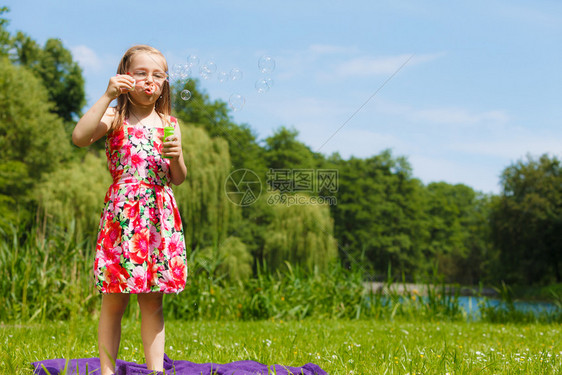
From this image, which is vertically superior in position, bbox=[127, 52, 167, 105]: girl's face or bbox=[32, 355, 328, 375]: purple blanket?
bbox=[127, 52, 167, 105]: girl's face

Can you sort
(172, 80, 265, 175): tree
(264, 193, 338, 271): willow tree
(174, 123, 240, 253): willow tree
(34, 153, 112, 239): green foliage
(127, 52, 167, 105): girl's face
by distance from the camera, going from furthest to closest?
(172, 80, 265, 175): tree → (264, 193, 338, 271): willow tree → (34, 153, 112, 239): green foliage → (174, 123, 240, 253): willow tree → (127, 52, 167, 105): girl's face

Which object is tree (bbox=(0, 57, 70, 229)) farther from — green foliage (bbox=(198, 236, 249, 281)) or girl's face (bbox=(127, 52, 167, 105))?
girl's face (bbox=(127, 52, 167, 105))

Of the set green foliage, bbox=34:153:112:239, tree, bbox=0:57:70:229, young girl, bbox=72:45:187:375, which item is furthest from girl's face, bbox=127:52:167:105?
tree, bbox=0:57:70:229

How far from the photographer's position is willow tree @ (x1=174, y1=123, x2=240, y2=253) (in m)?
15.2

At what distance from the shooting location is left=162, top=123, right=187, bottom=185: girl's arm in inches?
88.5

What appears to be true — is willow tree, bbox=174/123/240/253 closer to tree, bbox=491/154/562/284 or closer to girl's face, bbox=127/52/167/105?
girl's face, bbox=127/52/167/105

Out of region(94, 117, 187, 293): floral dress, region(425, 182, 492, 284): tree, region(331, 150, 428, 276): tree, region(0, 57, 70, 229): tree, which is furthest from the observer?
region(425, 182, 492, 284): tree

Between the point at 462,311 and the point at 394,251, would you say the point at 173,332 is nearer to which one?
the point at 462,311

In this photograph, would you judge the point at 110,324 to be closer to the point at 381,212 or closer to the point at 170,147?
the point at 170,147

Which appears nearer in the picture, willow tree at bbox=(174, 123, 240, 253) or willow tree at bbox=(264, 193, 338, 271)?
willow tree at bbox=(174, 123, 240, 253)

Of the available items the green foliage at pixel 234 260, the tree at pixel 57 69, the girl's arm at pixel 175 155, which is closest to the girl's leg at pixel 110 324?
the girl's arm at pixel 175 155

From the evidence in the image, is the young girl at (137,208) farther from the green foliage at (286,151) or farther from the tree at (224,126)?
the green foliage at (286,151)

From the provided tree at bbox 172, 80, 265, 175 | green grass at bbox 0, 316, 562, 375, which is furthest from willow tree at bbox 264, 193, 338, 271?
green grass at bbox 0, 316, 562, 375

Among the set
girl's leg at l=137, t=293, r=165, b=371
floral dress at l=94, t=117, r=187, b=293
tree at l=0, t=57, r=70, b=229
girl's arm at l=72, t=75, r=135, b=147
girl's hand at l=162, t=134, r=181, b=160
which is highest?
tree at l=0, t=57, r=70, b=229
